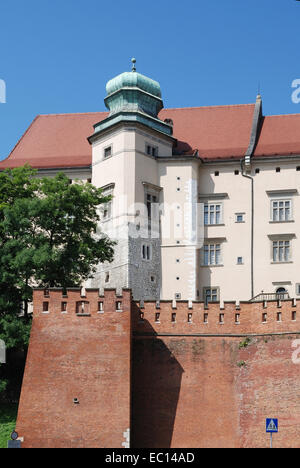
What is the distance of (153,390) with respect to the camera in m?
33.8

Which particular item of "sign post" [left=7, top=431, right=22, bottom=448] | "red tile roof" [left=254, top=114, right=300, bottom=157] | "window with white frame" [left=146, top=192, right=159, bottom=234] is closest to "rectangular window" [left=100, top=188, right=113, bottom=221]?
"window with white frame" [left=146, top=192, right=159, bottom=234]

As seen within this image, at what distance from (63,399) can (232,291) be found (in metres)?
18.3

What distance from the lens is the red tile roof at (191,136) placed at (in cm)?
5091

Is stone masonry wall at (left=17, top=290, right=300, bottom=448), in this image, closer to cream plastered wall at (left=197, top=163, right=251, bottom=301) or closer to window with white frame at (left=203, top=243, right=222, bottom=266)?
cream plastered wall at (left=197, top=163, right=251, bottom=301)

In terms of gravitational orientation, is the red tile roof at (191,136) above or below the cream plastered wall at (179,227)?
above

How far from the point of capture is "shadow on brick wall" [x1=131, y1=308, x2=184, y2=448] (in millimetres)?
33125

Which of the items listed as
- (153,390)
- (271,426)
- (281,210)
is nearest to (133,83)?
(281,210)

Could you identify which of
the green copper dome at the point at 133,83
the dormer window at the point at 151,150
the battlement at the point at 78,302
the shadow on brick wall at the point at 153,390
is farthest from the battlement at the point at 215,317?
the green copper dome at the point at 133,83

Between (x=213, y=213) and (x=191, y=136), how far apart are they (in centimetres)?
542

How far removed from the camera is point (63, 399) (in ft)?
105

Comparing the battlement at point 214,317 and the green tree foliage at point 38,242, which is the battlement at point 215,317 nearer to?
the battlement at point 214,317

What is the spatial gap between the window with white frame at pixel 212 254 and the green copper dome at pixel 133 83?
8934 millimetres

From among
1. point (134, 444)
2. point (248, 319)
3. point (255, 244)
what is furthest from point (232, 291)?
point (134, 444)

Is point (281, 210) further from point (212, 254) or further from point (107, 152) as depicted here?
point (107, 152)
